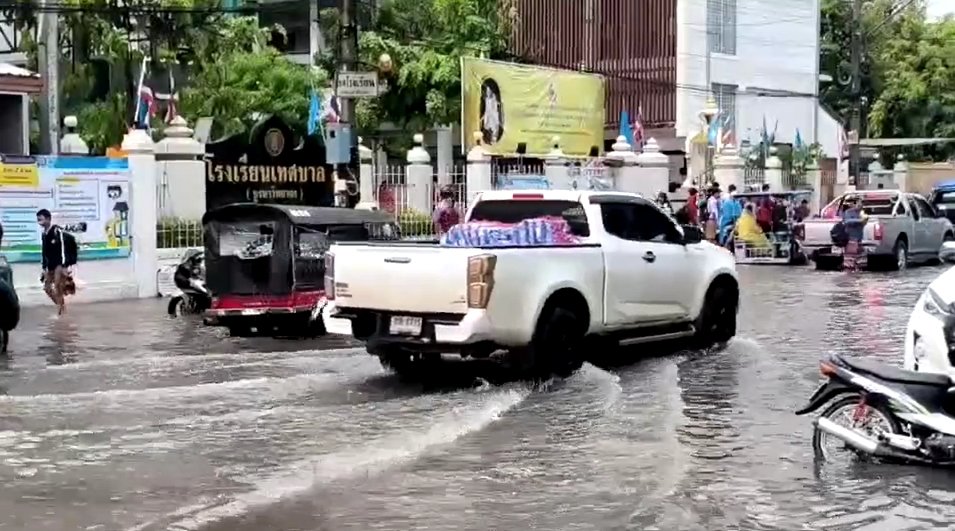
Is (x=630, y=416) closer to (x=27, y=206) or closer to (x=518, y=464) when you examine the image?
(x=518, y=464)

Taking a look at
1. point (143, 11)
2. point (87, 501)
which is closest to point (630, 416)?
point (87, 501)

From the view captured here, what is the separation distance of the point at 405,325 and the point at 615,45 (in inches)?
1294

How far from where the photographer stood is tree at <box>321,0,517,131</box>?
130 ft

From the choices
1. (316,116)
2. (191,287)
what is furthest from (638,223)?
(316,116)

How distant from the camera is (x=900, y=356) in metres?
14.5

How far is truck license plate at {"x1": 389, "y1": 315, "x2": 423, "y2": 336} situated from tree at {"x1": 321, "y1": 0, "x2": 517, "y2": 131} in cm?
2669

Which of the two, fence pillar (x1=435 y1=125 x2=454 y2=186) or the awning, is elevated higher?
the awning

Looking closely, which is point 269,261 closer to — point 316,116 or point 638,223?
point 638,223

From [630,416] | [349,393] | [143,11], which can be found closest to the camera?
[630,416]

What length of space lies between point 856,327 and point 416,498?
10560 millimetres

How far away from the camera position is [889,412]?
28.9 feet

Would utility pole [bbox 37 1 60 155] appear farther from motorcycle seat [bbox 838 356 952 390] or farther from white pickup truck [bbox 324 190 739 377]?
motorcycle seat [bbox 838 356 952 390]

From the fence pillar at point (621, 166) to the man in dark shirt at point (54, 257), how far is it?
16710 millimetres

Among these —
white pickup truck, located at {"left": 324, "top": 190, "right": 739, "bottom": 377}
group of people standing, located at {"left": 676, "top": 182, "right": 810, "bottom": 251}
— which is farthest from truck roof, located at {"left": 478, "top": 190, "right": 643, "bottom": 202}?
group of people standing, located at {"left": 676, "top": 182, "right": 810, "bottom": 251}
